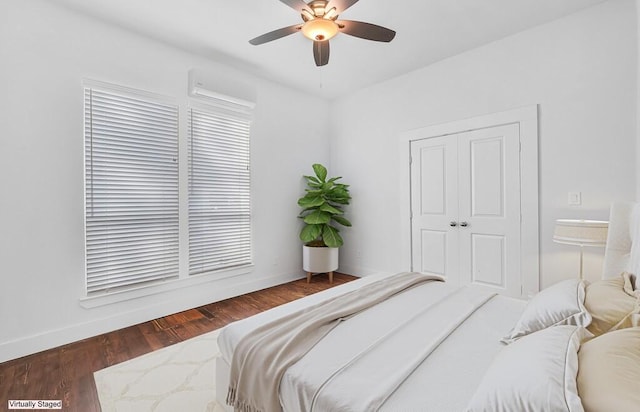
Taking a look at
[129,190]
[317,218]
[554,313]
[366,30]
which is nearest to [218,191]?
[129,190]

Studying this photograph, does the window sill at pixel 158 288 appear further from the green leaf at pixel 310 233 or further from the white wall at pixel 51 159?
the green leaf at pixel 310 233

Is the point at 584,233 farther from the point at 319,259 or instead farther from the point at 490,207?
the point at 319,259

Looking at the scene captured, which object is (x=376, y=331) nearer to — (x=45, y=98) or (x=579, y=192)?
(x=579, y=192)

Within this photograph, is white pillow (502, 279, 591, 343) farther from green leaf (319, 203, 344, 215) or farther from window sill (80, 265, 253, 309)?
window sill (80, 265, 253, 309)

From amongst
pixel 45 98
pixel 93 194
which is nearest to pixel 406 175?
pixel 93 194

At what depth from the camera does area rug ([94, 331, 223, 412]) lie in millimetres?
1769

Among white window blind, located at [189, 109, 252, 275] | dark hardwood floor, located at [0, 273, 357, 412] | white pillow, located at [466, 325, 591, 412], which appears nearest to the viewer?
white pillow, located at [466, 325, 591, 412]

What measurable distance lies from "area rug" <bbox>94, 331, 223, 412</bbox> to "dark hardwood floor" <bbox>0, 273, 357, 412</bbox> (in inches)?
3.9

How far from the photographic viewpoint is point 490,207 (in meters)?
3.37

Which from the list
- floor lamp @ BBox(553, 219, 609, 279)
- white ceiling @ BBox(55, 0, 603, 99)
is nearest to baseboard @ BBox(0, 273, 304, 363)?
white ceiling @ BBox(55, 0, 603, 99)

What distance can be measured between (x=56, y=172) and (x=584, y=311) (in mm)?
3684

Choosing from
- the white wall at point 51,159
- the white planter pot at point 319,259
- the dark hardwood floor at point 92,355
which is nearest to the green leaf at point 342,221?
the white planter pot at point 319,259

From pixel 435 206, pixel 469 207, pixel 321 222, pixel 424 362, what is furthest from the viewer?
pixel 321 222

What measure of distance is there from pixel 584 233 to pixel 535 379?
2183mm
